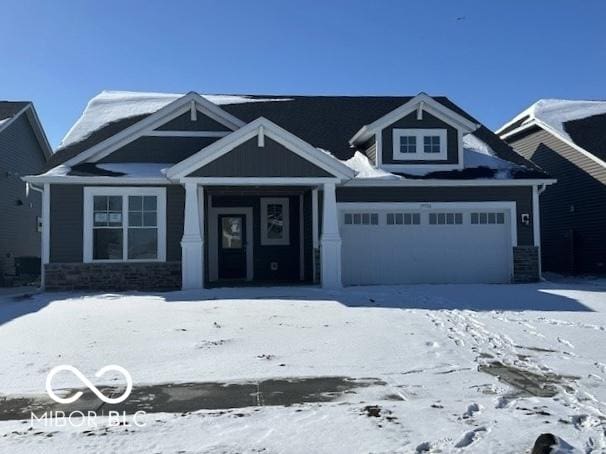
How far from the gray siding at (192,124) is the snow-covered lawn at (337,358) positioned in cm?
480

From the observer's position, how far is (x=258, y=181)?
46.1 ft

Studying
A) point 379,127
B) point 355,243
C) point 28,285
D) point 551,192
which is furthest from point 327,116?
point 28,285

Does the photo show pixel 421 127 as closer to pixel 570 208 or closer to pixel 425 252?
pixel 425 252

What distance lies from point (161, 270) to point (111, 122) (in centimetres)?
607

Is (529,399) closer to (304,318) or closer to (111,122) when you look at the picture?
(304,318)

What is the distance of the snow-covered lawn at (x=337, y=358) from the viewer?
14.8ft

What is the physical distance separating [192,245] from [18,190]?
38.6ft

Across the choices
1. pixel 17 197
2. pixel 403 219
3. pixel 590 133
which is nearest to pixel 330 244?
pixel 403 219

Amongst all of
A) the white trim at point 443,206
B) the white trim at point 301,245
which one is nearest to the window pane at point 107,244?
the white trim at point 301,245

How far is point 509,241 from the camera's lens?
53.0 feet

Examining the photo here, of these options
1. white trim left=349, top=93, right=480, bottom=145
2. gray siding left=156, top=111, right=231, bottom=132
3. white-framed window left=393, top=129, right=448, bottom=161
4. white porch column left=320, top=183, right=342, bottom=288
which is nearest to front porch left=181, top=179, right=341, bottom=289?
gray siding left=156, top=111, right=231, bottom=132

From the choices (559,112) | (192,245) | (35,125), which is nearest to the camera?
(192,245)

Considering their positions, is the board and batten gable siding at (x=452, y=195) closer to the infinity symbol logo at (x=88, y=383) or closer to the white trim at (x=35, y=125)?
the infinity symbol logo at (x=88, y=383)

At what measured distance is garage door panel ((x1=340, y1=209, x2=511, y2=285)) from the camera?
52.1ft
